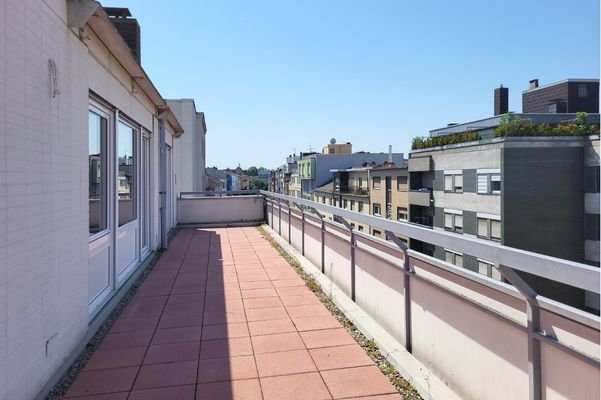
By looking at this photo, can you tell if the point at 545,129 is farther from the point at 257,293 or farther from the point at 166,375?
the point at 166,375

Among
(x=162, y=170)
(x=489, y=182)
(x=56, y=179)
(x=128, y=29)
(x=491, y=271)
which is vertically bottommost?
(x=491, y=271)

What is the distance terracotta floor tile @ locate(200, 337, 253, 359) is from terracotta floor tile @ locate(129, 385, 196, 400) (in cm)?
56

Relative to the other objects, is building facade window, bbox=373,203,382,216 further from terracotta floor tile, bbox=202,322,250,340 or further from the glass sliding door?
terracotta floor tile, bbox=202,322,250,340

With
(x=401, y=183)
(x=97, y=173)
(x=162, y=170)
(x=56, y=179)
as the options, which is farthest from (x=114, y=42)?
(x=401, y=183)

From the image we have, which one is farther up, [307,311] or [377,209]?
[307,311]

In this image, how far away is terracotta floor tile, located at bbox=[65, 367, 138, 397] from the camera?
3115mm

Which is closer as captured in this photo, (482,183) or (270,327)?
(270,327)

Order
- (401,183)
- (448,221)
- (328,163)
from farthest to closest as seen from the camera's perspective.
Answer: (328,163), (401,183), (448,221)

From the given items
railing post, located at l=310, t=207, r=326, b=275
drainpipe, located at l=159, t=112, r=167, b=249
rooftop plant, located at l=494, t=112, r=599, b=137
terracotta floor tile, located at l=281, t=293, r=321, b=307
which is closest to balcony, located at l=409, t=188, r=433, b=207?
rooftop plant, located at l=494, t=112, r=599, b=137

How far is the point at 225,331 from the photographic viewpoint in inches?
170

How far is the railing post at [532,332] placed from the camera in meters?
2.00

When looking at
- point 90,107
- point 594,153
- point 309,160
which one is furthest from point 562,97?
point 90,107

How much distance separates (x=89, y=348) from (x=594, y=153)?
31483 mm

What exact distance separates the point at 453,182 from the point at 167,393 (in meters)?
33.4
